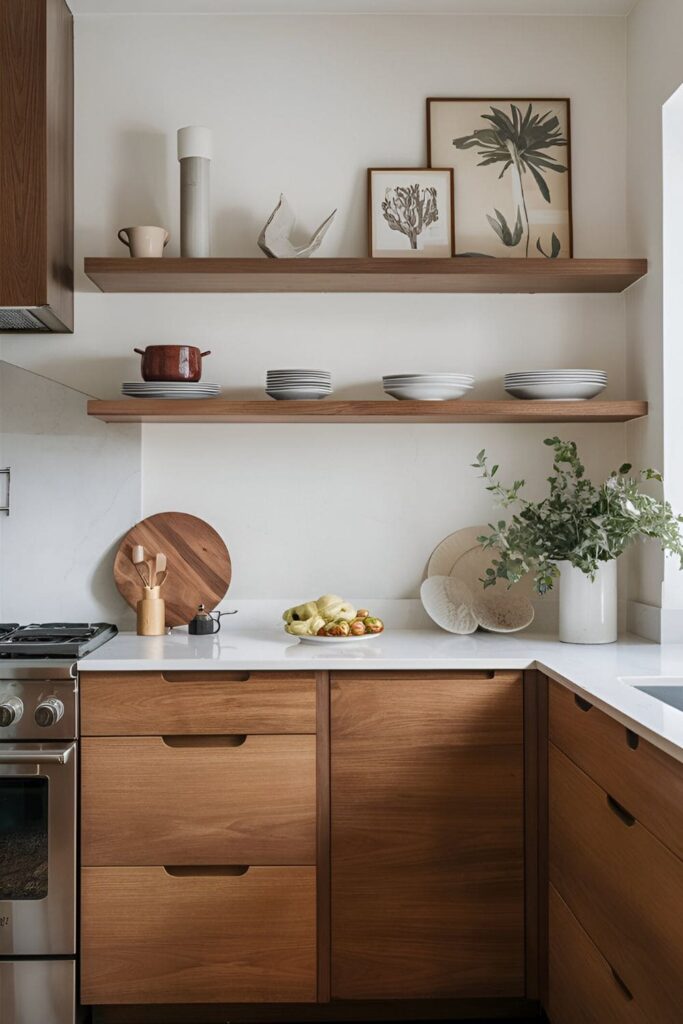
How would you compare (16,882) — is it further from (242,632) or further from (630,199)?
(630,199)

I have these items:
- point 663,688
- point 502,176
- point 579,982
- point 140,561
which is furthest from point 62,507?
point 579,982

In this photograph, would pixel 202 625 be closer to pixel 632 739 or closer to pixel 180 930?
pixel 180 930

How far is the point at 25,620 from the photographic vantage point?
2.87 meters

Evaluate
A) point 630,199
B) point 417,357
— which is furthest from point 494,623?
point 630,199

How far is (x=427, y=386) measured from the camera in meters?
2.65

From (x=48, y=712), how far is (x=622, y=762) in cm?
131

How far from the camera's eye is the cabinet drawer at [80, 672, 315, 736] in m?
2.29

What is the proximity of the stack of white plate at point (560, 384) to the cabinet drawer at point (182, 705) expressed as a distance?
1053mm

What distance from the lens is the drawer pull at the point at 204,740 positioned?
2.31m

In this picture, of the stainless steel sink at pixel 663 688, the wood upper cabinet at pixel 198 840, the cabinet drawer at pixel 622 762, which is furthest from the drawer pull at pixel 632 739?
the wood upper cabinet at pixel 198 840

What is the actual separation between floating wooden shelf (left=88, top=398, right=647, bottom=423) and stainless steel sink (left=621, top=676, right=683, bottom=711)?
Result: 0.88 meters

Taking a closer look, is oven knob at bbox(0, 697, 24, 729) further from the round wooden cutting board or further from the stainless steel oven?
the round wooden cutting board

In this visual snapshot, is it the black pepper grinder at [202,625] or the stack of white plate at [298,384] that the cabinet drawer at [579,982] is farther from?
the stack of white plate at [298,384]

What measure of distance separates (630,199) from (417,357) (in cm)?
80
